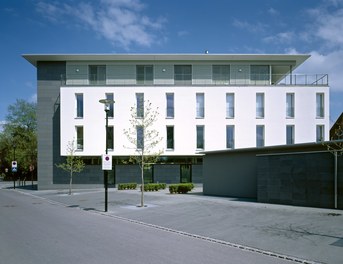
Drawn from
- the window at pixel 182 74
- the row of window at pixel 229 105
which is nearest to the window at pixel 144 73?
the row of window at pixel 229 105

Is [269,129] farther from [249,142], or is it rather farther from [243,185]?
[243,185]

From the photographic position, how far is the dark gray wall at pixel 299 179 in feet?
50.3

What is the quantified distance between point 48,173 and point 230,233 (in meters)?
31.6

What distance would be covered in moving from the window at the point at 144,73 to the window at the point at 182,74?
8.83 ft

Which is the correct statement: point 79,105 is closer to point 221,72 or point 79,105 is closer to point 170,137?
point 170,137

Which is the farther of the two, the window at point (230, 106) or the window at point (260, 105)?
the window at point (230, 106)

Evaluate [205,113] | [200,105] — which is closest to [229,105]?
[205,113]

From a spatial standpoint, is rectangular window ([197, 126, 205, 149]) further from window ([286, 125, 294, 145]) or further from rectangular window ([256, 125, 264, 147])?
window ([286, 125, 294, 145])

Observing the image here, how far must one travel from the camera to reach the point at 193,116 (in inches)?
1480

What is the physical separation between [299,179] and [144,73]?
25.9m

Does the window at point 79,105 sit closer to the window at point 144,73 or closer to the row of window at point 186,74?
the row of window at point 186,74

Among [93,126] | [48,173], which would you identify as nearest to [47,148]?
[48,173]

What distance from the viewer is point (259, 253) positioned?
845 centimetres

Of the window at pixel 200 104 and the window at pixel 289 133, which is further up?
the window at pixel 200 104
